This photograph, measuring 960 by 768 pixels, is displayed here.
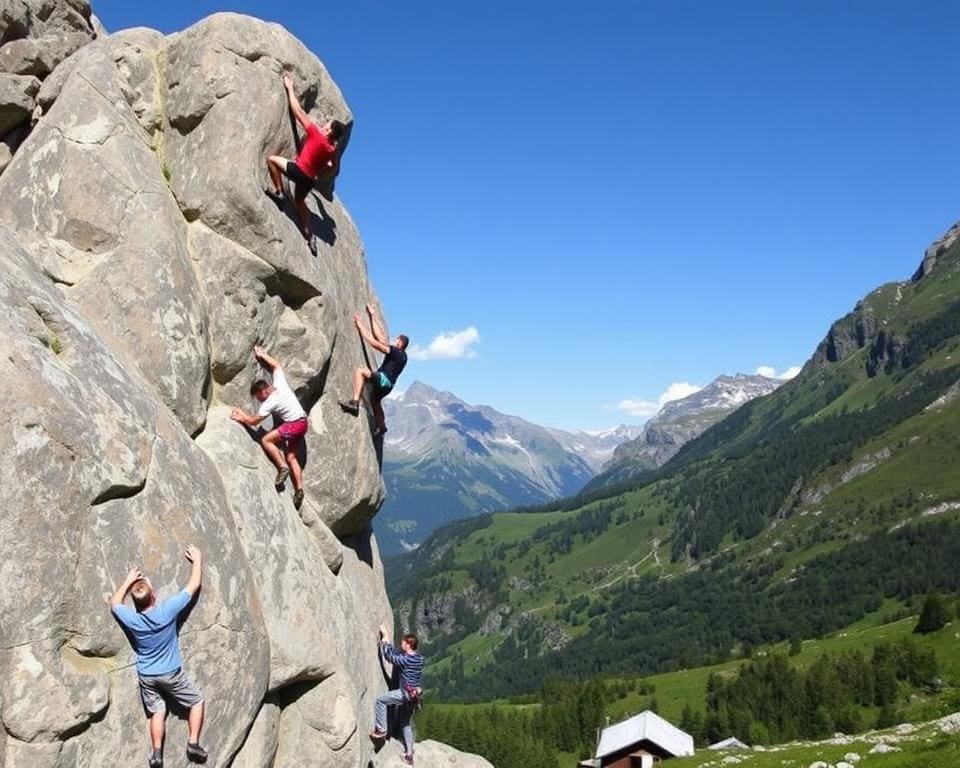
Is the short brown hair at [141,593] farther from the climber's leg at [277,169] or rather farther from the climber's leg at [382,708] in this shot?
the climber's leg at [277,169]

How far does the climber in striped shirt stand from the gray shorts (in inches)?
391

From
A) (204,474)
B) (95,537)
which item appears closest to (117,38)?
(204,474)

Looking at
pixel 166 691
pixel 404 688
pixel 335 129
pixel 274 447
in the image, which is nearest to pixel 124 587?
pixel 166 691

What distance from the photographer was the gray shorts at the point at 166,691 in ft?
57.1

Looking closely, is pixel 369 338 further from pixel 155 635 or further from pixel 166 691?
pixel 166 691

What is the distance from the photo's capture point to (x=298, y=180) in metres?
26.2

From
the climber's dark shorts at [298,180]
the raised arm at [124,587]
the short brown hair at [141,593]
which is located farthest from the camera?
the climber's dark shorts at [298,180]

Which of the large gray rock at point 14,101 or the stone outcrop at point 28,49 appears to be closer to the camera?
the large gray rock at point 14,101

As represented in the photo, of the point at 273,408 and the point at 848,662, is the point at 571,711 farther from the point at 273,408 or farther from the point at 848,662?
the point at 273,408

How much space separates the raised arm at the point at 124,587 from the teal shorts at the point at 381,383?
12.8m

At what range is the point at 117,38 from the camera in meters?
26.3

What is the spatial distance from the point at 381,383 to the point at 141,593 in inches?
524

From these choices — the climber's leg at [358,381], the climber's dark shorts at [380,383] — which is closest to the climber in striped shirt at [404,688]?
the climber's leg at [358,381]

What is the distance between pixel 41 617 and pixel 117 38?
1998cm
